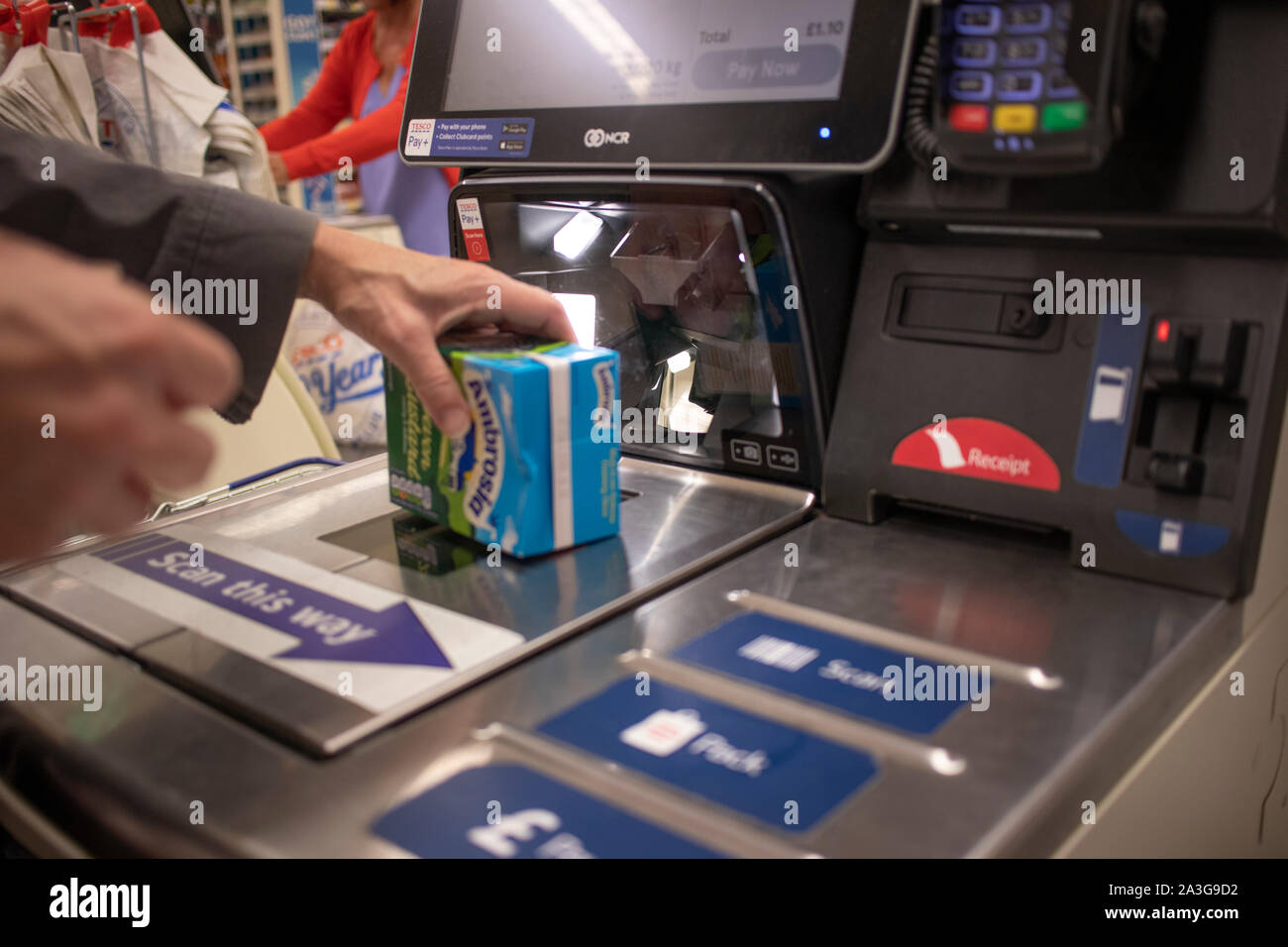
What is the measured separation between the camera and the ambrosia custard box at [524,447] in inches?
31.0

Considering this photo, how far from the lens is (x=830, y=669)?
0.66 metres

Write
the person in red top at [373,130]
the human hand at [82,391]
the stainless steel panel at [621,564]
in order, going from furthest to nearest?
the person in red top at [373,130]
the stainless steel panel at [621,564]
the human hand at [82,391]

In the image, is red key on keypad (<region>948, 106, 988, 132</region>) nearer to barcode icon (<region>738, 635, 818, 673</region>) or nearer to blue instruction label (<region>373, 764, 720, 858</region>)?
barcode icon (<region>738, 635, 818, 673</region>)

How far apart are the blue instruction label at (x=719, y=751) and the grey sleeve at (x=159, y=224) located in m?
0.49

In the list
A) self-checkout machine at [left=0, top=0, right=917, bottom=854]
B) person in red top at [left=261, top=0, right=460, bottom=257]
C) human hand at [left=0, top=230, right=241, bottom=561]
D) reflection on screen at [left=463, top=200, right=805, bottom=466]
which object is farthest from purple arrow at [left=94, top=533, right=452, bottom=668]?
person in red top at [left=261, top=0, right=460, bottom=257]

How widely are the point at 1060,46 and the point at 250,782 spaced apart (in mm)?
671

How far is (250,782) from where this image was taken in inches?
22.0

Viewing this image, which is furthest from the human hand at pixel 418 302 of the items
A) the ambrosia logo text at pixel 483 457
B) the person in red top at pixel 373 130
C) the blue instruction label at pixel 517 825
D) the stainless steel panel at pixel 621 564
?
the person in red top at pixel 373 130

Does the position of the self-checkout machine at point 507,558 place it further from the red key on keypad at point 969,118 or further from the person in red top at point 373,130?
the person in red top at point 373,130

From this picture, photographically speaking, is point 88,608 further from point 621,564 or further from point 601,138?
point 601,138

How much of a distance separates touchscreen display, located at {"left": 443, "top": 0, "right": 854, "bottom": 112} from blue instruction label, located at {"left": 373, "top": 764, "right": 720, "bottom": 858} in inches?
23.0

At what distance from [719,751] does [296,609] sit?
1.19ft

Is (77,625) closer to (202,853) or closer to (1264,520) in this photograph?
(202,853)

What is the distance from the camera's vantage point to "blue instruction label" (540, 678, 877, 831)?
1.73 ft
